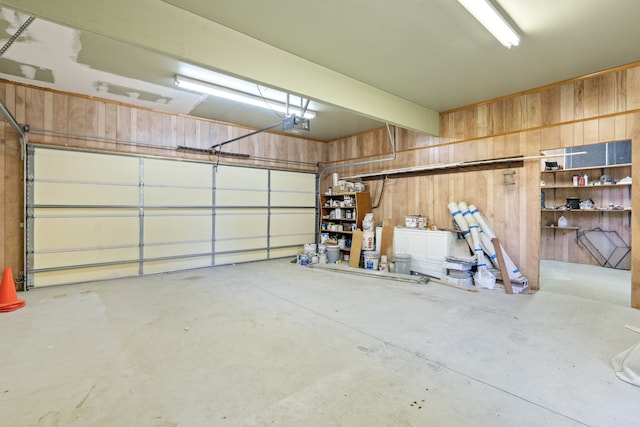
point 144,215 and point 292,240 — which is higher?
point 144,215

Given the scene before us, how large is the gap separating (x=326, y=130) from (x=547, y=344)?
551 cm

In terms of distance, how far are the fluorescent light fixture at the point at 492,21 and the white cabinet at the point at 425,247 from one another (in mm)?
2906

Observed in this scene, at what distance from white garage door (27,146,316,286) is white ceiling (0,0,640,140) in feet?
4.39

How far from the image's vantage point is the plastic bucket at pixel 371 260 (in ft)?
18.9

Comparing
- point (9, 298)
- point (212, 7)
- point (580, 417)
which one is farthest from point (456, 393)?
point (9, 298)

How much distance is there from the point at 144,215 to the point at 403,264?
4.71 metres

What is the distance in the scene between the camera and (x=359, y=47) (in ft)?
10.8

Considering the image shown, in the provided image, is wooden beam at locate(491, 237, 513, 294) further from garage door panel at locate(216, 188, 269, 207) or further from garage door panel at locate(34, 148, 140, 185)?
garage door panel at locate(34, 148, 140, 185)

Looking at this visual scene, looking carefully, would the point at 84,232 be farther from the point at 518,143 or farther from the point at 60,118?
the point at 518,143

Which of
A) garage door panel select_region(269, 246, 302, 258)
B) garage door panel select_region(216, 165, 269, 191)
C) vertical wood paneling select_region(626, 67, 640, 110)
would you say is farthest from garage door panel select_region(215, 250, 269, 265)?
vertical wood paneling select_region(626, 67, 640, 110)

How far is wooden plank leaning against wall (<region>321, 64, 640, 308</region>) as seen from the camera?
375 cm

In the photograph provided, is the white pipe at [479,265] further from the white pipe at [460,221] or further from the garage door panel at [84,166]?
the garage door panel at [84,166]

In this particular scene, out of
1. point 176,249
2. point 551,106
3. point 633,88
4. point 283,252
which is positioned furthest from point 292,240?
point 633,88

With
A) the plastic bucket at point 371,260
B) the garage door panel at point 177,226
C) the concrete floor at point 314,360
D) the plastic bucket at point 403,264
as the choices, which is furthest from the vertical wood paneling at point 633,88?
the garage door panel at point 177,226
